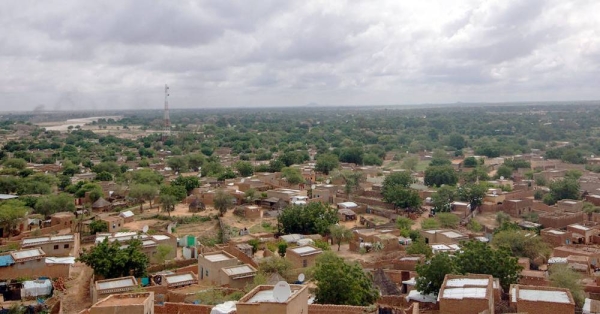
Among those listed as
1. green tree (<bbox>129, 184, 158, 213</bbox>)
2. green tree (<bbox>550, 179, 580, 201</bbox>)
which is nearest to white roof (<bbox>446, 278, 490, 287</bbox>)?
green tree (<bbox>550, 179, 580, 201</bbox>)

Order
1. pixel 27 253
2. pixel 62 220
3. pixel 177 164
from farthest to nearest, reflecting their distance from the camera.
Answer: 1. pixel 177 164
2. pixel 62 220
3. pixel 27 253

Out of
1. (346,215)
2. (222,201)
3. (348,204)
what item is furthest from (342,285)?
(348,204)

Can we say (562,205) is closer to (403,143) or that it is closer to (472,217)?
(472,217)

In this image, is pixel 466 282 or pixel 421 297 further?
pixel 421 297

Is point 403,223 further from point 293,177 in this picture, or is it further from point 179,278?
point 293,177

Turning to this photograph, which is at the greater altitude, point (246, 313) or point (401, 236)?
point (246, 313)

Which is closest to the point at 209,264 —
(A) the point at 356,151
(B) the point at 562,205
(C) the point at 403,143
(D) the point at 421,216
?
(D) the point at 421,216

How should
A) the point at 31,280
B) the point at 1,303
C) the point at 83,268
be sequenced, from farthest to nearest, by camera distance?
1. the point at 83,268
2. the point at 31,280
3. the point at 1,303

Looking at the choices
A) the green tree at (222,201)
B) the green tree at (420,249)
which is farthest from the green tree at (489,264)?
the green tree at (222,201)

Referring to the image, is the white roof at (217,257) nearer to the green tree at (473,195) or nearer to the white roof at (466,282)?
the white roof at (466,282)
